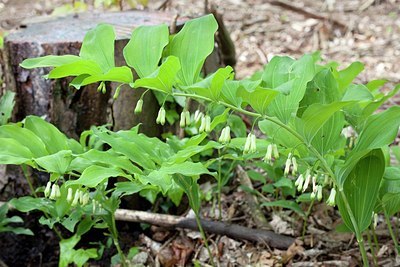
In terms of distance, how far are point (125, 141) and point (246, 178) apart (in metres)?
1.38

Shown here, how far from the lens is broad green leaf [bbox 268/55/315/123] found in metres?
1.81

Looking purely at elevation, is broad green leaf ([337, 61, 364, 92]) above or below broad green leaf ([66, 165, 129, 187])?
above

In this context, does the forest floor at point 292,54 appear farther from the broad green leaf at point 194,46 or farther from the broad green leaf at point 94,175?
the broad green leaf at point 194,46

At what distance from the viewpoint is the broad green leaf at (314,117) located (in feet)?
5.61

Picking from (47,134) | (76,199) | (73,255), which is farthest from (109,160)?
(73,255)

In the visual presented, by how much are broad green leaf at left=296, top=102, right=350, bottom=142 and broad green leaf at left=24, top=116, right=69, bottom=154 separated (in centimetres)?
112

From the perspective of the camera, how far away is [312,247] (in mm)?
2775

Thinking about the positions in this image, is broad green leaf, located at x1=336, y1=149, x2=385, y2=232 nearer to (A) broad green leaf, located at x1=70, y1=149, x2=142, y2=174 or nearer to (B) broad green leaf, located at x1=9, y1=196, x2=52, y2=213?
(A) broad green leaf, located at x1=70, y1=149, x2=142, y2=174

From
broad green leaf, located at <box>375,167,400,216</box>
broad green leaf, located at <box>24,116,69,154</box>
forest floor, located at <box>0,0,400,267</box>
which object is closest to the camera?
broad green leaf, located at <box>375,167,400,216</box>

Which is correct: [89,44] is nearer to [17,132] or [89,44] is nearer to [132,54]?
[132,54]

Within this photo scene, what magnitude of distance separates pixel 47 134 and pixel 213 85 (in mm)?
1014

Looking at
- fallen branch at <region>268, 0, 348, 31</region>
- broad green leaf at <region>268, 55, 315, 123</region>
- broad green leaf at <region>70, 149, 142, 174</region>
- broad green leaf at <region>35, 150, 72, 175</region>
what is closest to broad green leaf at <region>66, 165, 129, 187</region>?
broad green leaf at <region>70, 149, 142, 174</region>

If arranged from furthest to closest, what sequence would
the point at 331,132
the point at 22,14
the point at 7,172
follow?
the point at 22,14
the point at 7,172
the point at 331,132

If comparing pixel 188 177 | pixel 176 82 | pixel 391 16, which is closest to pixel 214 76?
pixel 176 82
